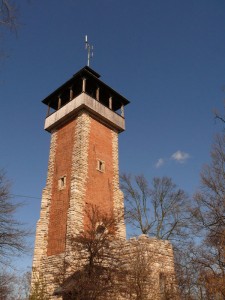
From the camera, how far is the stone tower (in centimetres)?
1552

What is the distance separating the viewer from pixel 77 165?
1677cm

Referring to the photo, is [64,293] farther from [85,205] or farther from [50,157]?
[50,157]

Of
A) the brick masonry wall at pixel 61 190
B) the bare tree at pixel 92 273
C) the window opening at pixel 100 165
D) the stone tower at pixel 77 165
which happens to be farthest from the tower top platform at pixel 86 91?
the bare tree at pixel 92 273

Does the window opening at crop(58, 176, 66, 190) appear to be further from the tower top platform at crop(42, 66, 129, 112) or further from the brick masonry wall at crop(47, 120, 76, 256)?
the tower top platform at crop(42, 66, 129, 112)

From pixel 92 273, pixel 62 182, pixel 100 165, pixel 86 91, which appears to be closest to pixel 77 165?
pixel 62 182

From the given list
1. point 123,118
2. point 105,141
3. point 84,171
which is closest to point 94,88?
point 123,118

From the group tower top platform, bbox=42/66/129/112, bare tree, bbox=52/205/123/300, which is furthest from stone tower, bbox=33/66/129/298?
bare tree, bbox=52/205/123/300

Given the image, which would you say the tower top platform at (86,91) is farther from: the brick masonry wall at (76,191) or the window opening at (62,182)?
the window opening at (62,182)

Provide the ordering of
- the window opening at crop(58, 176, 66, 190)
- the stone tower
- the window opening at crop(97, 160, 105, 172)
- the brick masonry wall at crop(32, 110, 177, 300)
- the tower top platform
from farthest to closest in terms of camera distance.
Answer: the tower top platform
the window opening at crop(97, 160, 105, 172)
the window opening at crop(58, 176, 66, 190)
the stone tower
the brick masonry wall at crop(32, 110, 177, 300)

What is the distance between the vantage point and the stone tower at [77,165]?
15.5 metres

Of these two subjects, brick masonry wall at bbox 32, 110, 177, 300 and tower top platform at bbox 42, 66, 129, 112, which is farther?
tower top platform at bbox 42, 66, 129, 112

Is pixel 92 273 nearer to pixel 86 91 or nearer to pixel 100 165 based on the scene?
pixel 100 165

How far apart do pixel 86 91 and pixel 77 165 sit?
279 inches

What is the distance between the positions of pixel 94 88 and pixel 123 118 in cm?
304
